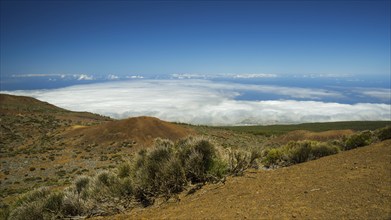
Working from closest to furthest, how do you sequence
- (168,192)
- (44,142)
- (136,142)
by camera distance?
(168,192) < (136,142) < (44,142)

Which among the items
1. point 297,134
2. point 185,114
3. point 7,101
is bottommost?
point 185,114

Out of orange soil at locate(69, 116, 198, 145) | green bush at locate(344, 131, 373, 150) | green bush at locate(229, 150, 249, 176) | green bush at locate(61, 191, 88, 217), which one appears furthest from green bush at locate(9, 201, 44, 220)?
orange soil at locate(69, 116, 198, 145)

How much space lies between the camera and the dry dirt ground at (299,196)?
4.04m

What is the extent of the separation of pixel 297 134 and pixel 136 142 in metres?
28.4

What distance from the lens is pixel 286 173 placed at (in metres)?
6.99

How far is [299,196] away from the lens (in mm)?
4816

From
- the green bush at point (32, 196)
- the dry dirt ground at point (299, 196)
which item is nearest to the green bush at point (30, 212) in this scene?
the green bush at point (32, 196)

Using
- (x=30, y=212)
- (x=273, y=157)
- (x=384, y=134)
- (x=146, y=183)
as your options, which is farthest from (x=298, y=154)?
(x=30, y=212)

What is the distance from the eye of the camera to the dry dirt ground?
4035 mm

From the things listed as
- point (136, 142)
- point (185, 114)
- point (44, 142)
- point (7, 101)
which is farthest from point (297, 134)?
point (185, 114)

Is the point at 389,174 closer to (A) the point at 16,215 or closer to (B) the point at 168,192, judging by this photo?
(B) the point at 168,192

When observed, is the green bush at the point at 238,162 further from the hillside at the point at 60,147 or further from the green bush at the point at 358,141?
the hillside at the point at 60,147

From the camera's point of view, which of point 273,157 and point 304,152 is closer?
point 304,152

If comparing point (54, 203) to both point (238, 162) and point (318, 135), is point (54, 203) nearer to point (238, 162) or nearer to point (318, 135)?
point (238, 162)
